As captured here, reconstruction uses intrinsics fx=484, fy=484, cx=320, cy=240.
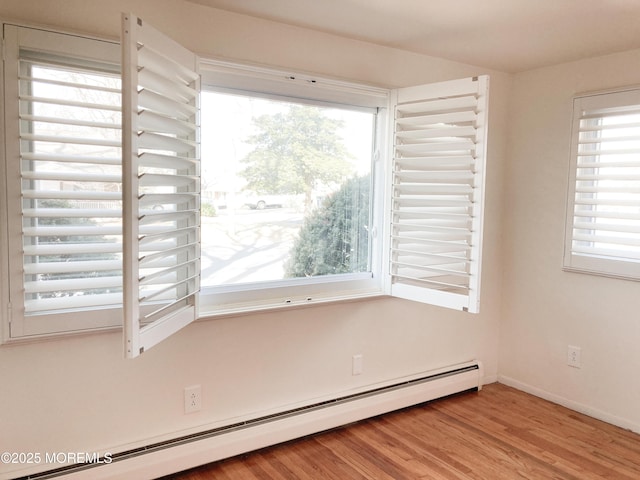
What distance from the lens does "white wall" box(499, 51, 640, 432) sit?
9.89 feet

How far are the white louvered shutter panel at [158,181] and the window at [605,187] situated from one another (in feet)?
8.02

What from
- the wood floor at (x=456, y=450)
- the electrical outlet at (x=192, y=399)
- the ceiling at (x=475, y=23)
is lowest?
the wood floor at (x=456, y=450)

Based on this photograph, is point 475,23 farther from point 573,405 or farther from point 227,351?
point 573,405

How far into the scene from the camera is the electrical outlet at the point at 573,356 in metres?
3.25

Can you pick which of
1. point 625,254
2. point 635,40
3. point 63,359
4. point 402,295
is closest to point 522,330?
point 625,254

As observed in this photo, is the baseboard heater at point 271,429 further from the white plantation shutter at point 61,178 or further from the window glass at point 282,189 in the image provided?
the window glass at point 282,189

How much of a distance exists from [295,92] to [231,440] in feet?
6.16

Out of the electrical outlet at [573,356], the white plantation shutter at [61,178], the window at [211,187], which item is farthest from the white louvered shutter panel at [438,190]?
the white plantation shutter at [61,178]

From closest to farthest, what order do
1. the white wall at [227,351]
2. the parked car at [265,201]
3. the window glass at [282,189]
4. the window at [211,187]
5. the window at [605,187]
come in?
1. the window at [211,187]
2. the white wall at [227,351]
3. the window glass at [282,189]
4. the parked car at [265,201]
5. the window at [605,187]

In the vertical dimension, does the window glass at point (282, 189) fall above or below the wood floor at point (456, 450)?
above

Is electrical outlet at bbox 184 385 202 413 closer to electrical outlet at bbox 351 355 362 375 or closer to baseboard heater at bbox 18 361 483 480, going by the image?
baseboard heater at bbox 18 361 483 480

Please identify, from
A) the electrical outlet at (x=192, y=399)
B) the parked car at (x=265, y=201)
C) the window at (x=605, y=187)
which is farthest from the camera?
the window at (x=605, y=187)

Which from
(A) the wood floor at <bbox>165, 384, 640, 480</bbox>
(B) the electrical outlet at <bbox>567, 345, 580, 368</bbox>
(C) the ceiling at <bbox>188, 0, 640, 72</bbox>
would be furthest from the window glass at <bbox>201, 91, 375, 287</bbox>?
(B) the electrical outlet at <bbox>567, 345, 580, 368</bbox>

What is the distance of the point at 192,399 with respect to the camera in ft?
7.97
